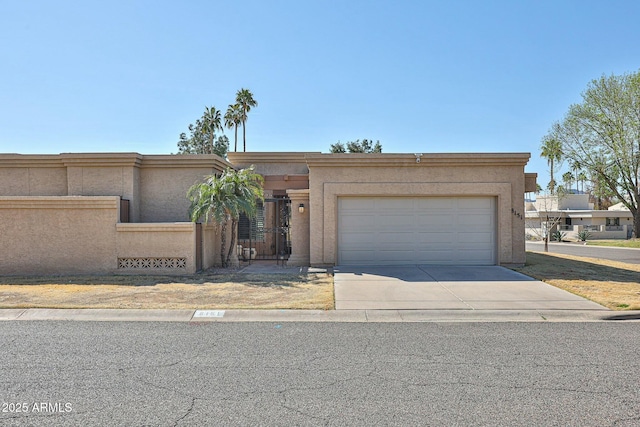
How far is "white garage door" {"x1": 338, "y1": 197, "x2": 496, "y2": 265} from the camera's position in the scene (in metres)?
14.1

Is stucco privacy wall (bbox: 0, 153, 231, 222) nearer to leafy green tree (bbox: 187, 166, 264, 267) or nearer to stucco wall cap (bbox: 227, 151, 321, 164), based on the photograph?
leafy green tree (bbox: 187, 166, 264, 267)

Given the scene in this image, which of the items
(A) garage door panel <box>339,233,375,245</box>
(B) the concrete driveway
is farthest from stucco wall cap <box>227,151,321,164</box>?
(B) the concrete driveway

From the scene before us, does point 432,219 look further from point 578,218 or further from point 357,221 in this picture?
point 578,218

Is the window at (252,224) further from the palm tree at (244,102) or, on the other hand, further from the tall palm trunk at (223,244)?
the palm tree at (244,102)

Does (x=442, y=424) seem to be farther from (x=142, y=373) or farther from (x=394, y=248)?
(x=394, y=248)

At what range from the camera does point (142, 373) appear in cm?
496

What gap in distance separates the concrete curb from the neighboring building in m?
34.8

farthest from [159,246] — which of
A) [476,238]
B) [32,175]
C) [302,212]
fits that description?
[476,238]

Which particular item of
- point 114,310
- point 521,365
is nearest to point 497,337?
point 521,365

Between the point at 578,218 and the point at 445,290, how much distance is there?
4145 centimetres

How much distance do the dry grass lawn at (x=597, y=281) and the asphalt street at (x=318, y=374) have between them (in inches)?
72.6

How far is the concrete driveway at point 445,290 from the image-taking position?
8.43m

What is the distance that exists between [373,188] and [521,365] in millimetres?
9166

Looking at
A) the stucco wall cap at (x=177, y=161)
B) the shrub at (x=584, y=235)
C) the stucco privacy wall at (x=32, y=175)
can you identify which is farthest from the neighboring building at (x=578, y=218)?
the stucco privacy wall at (x=32, y=175)
